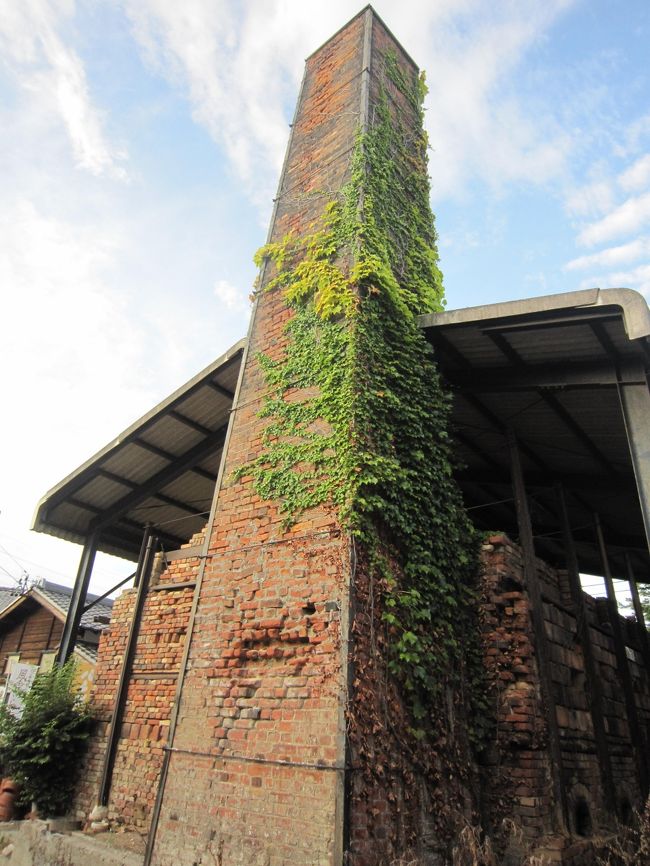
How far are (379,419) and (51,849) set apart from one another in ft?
18.6

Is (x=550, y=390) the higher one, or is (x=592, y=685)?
(x=550, y=390)

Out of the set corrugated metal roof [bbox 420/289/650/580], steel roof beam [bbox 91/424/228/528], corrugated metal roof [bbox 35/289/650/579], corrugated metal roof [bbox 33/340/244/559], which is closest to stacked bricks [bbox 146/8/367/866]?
corrugated metal roof [bbox 420/289/650/580]

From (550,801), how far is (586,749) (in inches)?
67.2

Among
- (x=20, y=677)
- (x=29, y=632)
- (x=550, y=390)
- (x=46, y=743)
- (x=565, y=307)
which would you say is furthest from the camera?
(x=29, y=632)

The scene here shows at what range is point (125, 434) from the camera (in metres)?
9.48

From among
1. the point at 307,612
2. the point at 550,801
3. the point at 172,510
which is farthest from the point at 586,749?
the point at 172,510

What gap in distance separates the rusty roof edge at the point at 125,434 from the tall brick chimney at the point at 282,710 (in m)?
2.06

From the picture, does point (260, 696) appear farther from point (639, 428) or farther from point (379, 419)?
point (639, 428)

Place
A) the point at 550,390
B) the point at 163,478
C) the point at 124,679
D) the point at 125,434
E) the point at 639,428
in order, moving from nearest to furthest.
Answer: the point at 639,428
the point at 550,390
the point at 124,679
the point at 125,434
the point at 163,478

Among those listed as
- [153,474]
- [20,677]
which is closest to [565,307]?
[153,474]

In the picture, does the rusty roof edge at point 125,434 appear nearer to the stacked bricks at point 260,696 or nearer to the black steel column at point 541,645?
the stacked bricks at point 260,696

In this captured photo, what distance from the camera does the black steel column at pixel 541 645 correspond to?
593 centimetres

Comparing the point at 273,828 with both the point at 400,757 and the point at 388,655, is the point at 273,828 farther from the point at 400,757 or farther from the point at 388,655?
the point at 388,655

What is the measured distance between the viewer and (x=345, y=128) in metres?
8.30
